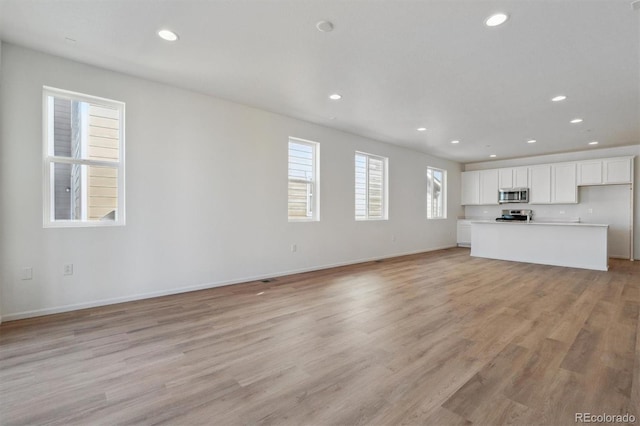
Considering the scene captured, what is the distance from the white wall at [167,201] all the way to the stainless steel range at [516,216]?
477 centimetres

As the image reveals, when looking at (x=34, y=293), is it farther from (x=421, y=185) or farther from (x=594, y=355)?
(x=421, y=185)

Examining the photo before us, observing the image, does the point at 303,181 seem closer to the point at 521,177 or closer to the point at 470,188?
the point at 470,188

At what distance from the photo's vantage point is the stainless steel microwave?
8.23 meters

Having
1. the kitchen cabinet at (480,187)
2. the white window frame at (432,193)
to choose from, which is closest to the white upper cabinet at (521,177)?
the kitchen cabinet at (480,187)

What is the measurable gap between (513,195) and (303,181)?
257 inches

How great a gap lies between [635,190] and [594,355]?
23.8 ft

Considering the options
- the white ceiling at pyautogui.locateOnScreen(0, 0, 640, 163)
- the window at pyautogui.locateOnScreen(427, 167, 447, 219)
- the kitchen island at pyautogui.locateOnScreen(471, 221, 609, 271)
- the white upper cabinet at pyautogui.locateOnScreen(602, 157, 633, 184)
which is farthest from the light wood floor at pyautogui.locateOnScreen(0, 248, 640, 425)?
the window at pyautogui.locateOnScreen(427, 167, 447, 219)

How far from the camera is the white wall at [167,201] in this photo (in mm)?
3041

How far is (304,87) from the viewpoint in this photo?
3963 millimetres

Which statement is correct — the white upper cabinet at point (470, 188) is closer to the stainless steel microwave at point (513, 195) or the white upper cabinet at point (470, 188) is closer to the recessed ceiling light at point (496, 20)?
the stainless steel microwave at point (513, 195)

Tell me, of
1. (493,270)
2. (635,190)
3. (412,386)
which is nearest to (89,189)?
(412,386)

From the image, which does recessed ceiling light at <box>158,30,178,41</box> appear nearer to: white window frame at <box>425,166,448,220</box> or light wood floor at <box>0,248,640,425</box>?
light wood floor at <box>0,248,640,425</box>

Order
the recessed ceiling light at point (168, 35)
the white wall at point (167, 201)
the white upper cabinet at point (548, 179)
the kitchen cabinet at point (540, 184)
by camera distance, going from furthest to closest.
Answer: the kitchen cabinet at point (540, 184) → the white upper cabinet at point (548, 179) → the white wall at point (167, 201) → the recessed ceiling light at point (168, 35)

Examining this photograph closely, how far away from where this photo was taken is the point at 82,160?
3410 mm
